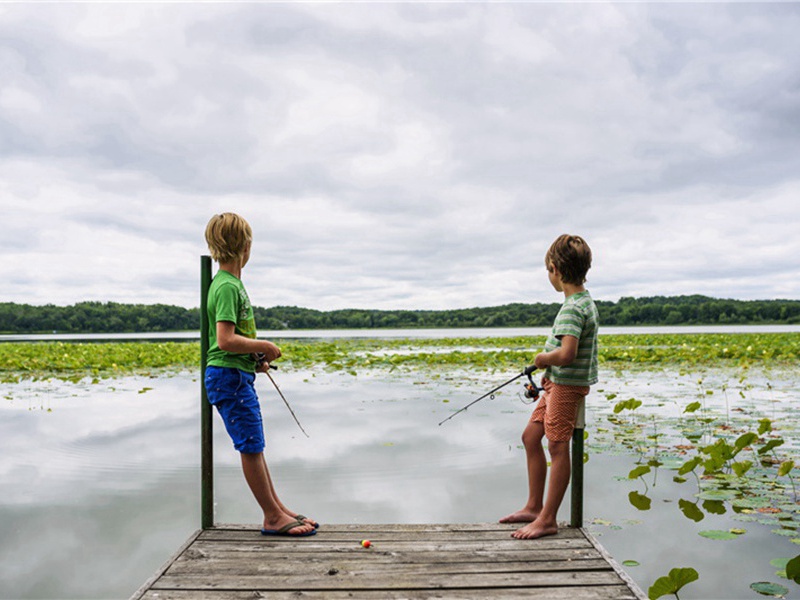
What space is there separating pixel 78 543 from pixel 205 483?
130 centimetres

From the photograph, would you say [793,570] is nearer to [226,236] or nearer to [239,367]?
[239,367]

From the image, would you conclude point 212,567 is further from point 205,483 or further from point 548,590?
point 548,590

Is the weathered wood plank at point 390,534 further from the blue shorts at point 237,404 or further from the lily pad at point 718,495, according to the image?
the lily pad at point 718,495

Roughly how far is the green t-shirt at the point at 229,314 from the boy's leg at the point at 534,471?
1.39 m

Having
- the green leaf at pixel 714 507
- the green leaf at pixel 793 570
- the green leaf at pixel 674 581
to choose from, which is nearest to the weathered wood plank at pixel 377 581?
the green leaf at pixel 674 581

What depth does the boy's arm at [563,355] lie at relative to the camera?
2467 millimetres


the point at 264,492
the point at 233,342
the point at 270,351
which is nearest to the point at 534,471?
the point at 264,492

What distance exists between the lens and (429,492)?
4.30 meters

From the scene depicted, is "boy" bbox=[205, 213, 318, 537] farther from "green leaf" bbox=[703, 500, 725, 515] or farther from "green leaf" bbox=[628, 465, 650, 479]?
"green leaf" bbox=[703, 500, 725, 515]

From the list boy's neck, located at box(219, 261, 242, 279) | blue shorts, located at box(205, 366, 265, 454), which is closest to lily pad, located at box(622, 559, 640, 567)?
blue shorts, located at box(205, 366, 265, 454)

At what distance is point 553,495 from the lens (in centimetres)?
254

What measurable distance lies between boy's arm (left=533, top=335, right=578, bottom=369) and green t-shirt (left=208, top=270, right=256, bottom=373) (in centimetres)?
128

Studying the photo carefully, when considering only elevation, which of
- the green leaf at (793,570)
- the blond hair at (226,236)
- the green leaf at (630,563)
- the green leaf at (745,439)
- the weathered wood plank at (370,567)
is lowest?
the green leaf at (630,563)

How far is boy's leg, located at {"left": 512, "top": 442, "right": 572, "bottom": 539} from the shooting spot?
2.54 meters
